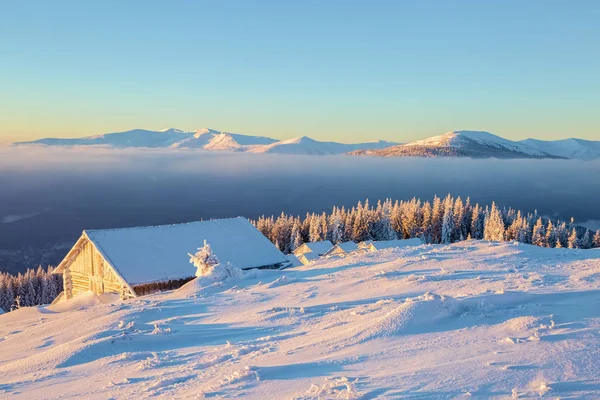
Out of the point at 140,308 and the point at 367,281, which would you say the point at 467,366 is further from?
the point at 140,308

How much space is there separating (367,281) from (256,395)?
7.67m

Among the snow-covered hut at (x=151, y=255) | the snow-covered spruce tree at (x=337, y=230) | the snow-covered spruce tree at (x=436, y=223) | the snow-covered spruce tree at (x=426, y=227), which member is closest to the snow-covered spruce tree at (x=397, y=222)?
the snow-covered spruce tree at (x=426, y=227)

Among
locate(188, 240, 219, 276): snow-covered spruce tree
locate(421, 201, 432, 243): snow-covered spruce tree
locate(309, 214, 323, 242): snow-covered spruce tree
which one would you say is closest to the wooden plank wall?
locate(188, 240, 219, 276): snow-covered spruce tree

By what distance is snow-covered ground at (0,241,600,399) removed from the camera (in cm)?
668

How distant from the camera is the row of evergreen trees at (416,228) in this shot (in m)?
85.6

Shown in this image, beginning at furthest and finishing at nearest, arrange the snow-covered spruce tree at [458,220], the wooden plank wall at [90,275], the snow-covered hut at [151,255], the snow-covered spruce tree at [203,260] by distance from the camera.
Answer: the snow-covered spruce tree at [458,220]
the wooden plank wall at [90,275]
the snow-covered hut at [151,255]
the snow-covered spruce tree at [203,260]

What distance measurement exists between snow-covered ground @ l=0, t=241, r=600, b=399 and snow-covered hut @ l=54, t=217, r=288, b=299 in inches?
407

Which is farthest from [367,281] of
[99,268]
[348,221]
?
[348,221]

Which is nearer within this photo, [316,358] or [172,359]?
[316,358]

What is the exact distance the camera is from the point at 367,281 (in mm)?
13719

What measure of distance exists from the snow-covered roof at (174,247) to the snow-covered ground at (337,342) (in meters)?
10.6

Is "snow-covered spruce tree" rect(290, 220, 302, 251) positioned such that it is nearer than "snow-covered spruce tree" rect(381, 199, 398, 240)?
Yes

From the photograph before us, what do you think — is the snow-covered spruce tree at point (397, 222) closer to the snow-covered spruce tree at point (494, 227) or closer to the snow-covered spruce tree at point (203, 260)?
the snow-covered spruce tree at point (494, 227)

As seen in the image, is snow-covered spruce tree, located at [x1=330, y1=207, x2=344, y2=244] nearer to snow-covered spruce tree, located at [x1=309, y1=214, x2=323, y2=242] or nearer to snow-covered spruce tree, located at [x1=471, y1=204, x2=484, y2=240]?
snow-covered spruce tree, located at [x1=309, y1=214, x2=323, y2=242]
